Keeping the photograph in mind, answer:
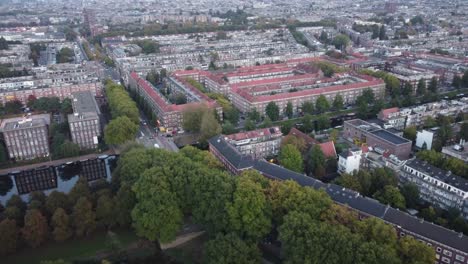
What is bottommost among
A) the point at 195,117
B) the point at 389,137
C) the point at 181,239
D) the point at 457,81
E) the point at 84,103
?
the point at 181,239

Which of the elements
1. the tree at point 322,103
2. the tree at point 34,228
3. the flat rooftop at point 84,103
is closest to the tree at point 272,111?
the tree at point 322,103

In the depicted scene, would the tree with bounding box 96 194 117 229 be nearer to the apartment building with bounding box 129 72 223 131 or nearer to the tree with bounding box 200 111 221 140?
the tree with bounding box 200 111 221 140

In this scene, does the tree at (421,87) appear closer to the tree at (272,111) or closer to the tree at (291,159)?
the tree at (272,111)

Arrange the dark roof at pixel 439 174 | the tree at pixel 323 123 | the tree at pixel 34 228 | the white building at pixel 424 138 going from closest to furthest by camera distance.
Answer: the tree at pixel 34 228
the dark roof at pixel 439 174
the white building at pixel 424 138
the tree at pixel 323 123

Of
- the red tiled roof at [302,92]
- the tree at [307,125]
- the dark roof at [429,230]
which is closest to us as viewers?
the dark roof at [429,230]

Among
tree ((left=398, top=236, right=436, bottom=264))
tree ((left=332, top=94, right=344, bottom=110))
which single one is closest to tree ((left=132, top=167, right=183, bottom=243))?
tree ((left=398, top=236, right=436, bottom=264))

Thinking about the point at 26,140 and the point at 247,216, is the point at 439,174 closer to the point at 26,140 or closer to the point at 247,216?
the point at 247,216

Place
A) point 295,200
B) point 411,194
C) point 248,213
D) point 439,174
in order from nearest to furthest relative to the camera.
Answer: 1. point 248,213
2. point 295,200
3. point 411,194
4. point 439,174

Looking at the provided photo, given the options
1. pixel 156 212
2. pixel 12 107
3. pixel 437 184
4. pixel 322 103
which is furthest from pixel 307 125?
pixel 12 107

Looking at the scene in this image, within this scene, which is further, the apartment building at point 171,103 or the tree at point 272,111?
the tree at point 272,111
